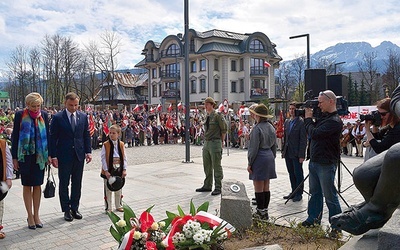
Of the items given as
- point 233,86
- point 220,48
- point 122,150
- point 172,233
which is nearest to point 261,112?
point 122,150

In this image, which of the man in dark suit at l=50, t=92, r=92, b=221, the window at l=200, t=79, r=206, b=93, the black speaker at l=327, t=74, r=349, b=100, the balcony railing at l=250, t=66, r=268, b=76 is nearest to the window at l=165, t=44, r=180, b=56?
the window at l=200, t=79, r=206, b=93

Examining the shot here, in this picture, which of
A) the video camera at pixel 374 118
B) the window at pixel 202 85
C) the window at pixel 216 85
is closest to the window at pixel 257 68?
the window at pixel 216 85

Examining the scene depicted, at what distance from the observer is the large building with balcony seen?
51.7m

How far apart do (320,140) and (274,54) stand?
179 feet

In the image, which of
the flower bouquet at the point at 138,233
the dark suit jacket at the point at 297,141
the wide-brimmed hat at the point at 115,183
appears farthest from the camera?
the dark suit jacket at the point at 297,141

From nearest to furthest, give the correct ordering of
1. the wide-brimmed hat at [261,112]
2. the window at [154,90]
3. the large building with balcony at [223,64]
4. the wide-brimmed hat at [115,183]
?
1. the wide-brimmed hat at [261,112]
2. the wide-brimmed hat at [115,183]
3. the large building with balcony at [223,64]
4. the window at [154,90]

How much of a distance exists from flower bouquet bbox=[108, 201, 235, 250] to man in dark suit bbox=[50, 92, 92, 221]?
2.26m

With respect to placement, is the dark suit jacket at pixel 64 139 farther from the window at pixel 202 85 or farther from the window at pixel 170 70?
the window at pixel 170 70

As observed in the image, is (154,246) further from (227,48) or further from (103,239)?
(227,48)

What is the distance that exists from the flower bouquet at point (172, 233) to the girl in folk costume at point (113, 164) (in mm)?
2294

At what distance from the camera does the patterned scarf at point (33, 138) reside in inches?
212

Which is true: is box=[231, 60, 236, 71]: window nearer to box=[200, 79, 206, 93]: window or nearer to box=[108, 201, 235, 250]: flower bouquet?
box=[200, 79, 206, 93]: window

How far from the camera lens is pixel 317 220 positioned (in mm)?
4941

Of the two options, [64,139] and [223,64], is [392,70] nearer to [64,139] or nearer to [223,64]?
[223,64]
